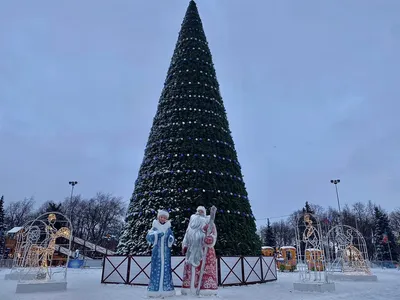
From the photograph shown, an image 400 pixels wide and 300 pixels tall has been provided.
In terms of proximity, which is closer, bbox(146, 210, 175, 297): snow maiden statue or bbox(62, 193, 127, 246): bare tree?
bbox(146, 210, 175, 297): snow maiden statue

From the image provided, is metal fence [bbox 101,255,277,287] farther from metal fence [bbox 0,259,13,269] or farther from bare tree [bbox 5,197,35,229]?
bare tree [bbox 5,197,35,229]

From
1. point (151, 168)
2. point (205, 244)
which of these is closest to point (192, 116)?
point (151, 168)

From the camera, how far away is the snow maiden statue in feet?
25.1

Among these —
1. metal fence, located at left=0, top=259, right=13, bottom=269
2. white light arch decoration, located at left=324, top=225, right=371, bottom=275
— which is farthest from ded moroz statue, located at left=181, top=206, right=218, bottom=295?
metal fence, located at left=0, top=259, right=13, bottom=269

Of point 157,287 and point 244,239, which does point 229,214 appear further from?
point 157,287

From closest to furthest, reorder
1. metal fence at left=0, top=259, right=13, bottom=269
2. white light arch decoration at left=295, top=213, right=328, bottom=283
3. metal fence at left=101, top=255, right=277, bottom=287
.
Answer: white light arch decoration at left=295, top=213, right=328, bottom=283, metal fence at left=101, top=255, right=277, bottom=287, metal fence at left=0, top=259, right=13, bottom=269

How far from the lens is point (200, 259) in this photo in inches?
312

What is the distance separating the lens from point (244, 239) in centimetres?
1230

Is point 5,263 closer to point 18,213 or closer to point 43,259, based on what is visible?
point 43,259

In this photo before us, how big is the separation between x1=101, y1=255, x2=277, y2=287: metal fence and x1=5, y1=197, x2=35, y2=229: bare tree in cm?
4749

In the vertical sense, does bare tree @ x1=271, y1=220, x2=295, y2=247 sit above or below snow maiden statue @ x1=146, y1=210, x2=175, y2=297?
above

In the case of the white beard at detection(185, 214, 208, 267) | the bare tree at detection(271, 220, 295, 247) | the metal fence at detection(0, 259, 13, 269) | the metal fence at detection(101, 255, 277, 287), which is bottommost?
the metal fence at detection(0, 259, 13, 269)

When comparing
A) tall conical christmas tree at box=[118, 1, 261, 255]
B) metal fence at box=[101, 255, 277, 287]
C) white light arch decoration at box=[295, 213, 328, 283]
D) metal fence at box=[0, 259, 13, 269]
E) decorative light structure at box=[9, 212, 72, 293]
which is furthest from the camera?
metal fence at box=[0, 259, 13, 269]

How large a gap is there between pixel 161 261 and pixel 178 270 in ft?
9.90
